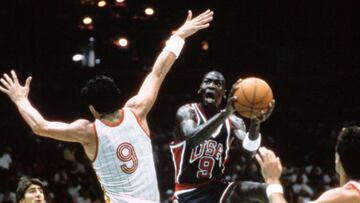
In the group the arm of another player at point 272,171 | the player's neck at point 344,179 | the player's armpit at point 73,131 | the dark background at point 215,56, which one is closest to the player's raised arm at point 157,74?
the player's armpit at point 73,131

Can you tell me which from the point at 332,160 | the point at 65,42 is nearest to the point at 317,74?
the point at 332,160

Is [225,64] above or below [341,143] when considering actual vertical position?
above

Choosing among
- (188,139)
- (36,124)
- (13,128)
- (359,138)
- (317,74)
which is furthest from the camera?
(317,74)

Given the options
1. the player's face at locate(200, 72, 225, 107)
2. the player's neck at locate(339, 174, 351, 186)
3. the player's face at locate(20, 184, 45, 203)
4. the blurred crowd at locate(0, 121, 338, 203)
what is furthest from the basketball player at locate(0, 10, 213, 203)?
the blurred crowd at locate(0, 121, 338, 203)

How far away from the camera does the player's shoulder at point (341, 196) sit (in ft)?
12.2

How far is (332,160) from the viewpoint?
1617 cm

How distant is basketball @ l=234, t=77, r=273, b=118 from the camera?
5.77m

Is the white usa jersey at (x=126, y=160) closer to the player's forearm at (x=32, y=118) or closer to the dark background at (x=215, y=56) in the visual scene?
the player's forearm at (x=32, y=118)

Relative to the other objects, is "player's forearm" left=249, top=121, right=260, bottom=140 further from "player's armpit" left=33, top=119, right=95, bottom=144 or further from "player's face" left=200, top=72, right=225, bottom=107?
"player's armpit" left=33, top=119, right=95, bottom=144

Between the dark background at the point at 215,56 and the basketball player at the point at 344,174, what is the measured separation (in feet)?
36.3

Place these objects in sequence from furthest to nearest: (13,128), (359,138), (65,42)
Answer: (65,42), (13,128), (359,138)

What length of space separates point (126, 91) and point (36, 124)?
11.6m

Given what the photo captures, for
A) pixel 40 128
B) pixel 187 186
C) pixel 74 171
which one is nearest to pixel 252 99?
pixel 187 186

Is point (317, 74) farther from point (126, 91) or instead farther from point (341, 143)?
point (341, 143)
